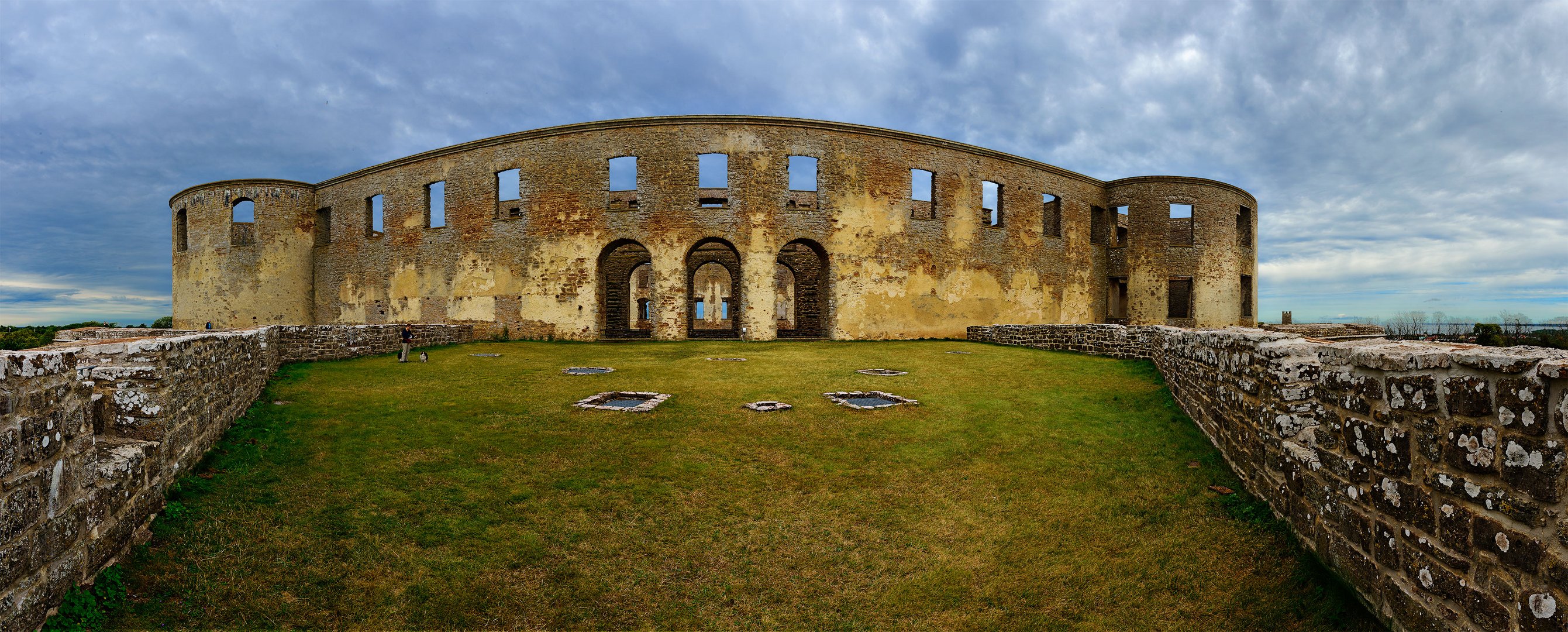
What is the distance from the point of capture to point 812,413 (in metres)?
7.79

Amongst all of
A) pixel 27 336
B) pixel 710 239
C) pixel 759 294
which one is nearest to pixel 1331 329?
pixel 759 294

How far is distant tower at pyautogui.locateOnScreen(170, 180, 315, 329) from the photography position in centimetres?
2673

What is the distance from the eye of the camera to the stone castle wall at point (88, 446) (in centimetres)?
282

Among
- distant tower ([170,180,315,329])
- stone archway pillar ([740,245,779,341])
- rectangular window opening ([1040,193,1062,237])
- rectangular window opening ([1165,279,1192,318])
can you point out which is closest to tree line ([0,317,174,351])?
distant tower ([170,180,315,329])

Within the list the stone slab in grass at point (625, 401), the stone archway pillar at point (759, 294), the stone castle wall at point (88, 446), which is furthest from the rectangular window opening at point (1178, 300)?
the stone castle wall at point (88, 446)

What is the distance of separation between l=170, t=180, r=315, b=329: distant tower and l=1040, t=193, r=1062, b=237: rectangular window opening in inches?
1206

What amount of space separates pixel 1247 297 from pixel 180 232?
1963 inches

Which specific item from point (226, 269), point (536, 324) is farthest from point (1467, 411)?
point (226, 269)

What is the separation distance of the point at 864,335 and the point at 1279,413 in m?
17.1

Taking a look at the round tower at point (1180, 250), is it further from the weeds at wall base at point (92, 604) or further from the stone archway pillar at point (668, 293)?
the weeds at wall base at point (92, 604)

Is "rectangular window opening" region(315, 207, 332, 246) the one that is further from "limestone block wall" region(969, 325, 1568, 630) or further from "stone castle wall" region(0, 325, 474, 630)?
"limestone block wall" region(969, 325, 1568, 630)

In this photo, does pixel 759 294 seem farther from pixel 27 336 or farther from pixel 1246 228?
pixel 1246 228

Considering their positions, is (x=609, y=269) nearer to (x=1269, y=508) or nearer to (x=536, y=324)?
(x=536, y=324)

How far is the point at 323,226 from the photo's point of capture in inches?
1083
